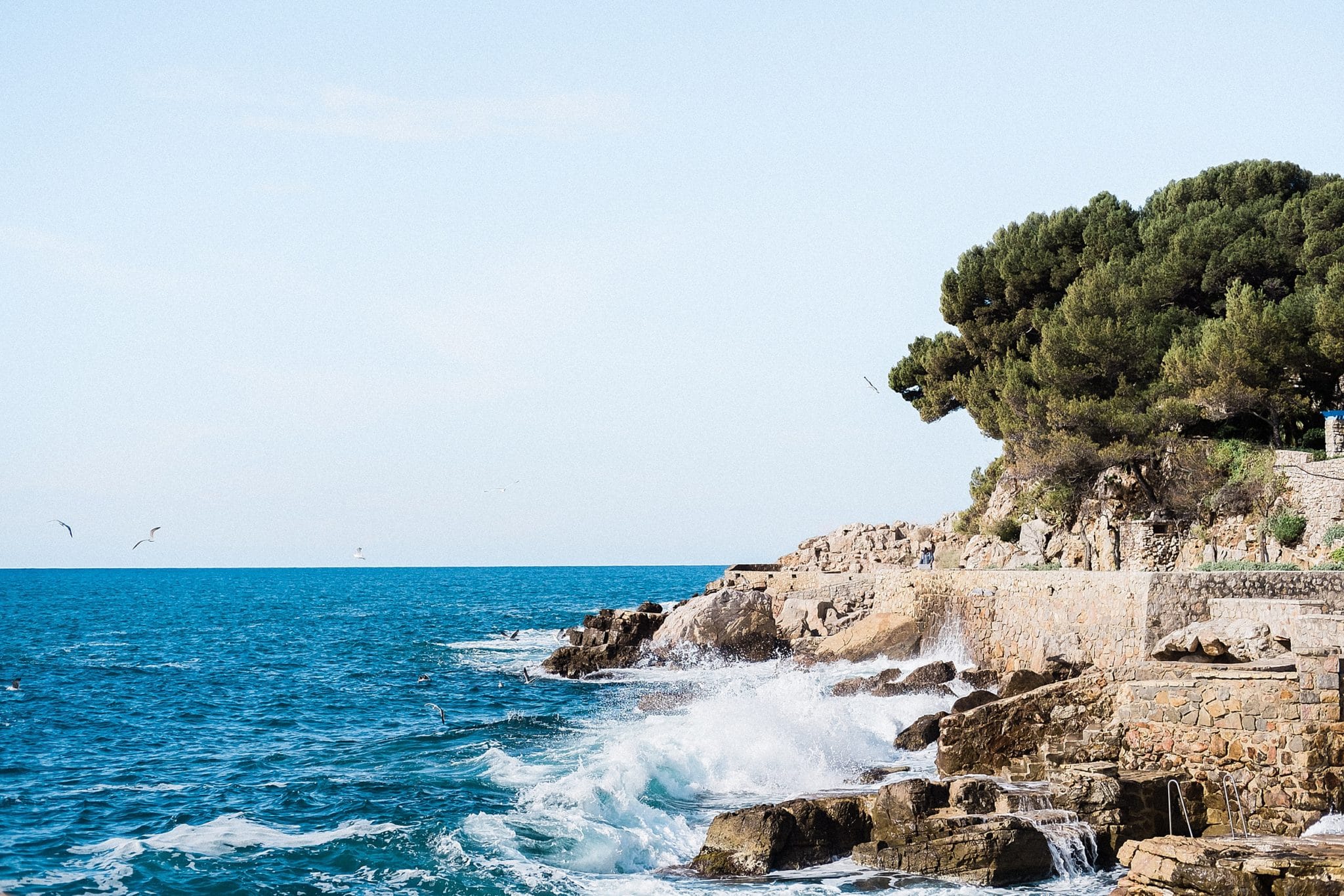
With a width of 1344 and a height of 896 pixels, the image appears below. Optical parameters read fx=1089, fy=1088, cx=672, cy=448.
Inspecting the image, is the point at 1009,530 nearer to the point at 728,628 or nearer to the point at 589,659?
the point at 728,628

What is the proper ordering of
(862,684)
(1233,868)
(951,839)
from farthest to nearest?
(862,684) < (951,839) < (1233,868)

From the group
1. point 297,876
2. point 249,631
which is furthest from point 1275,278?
point 249,631

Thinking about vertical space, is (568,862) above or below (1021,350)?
below

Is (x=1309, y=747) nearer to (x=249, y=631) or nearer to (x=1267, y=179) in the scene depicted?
(x=1267, y=179)

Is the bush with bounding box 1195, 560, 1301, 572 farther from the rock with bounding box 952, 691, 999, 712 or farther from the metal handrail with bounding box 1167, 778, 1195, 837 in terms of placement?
the metal handrail with bounding box 1167, 778, 1195, 837

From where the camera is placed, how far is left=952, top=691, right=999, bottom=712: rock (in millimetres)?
18328

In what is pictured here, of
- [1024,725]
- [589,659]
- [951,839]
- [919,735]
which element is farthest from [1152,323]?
[951,839]

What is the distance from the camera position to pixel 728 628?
3250 centimetres

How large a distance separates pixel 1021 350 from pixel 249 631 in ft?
141

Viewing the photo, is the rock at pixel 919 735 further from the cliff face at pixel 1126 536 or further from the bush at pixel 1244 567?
the cliff face at pixel 1126 536

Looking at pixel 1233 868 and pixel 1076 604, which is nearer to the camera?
pixel 1233 868

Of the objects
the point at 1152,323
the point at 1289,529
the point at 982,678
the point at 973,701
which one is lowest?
the point at 982,678

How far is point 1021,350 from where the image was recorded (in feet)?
119

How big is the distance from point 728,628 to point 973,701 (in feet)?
47.3
